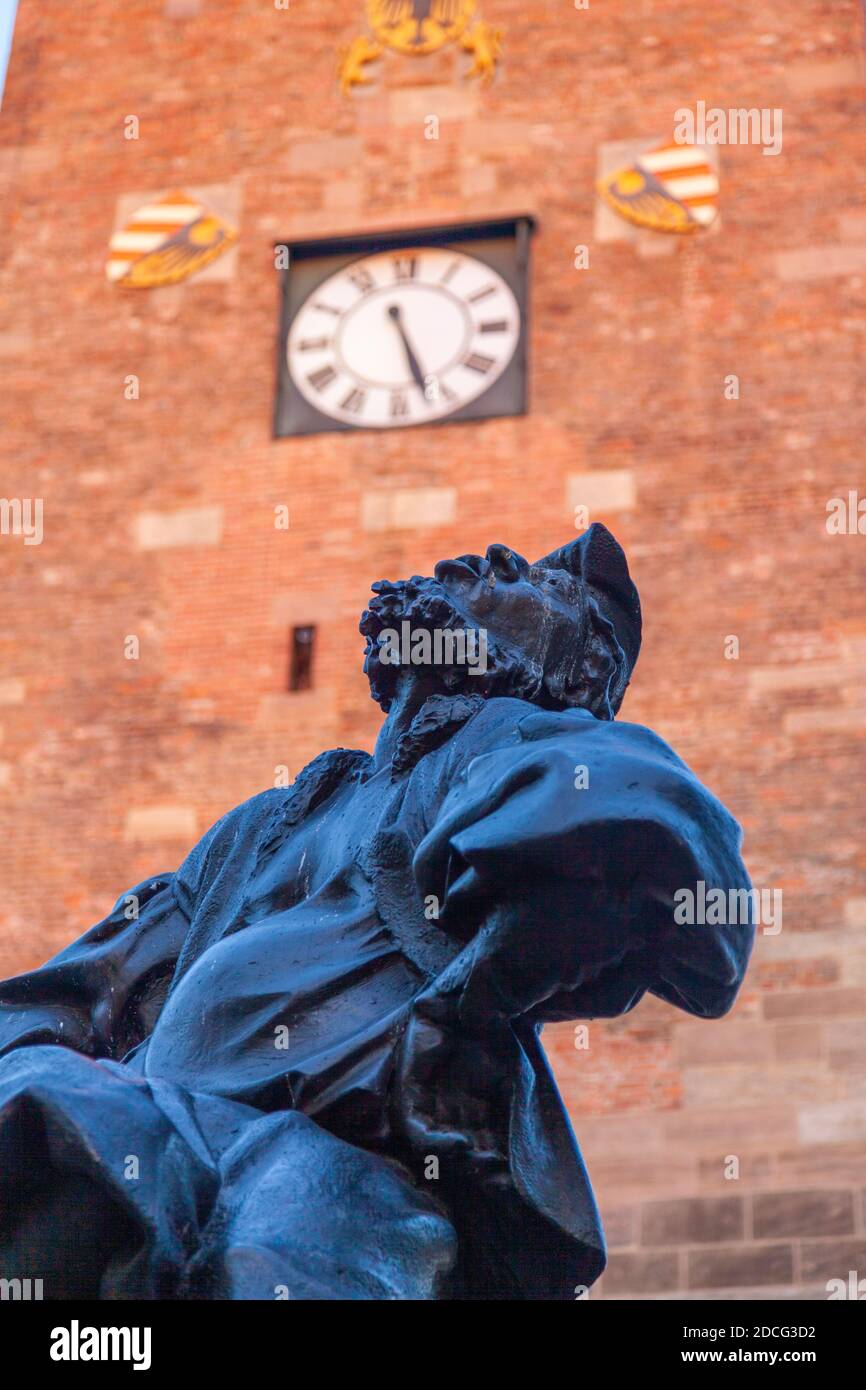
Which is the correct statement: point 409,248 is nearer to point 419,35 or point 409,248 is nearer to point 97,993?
point 419,35

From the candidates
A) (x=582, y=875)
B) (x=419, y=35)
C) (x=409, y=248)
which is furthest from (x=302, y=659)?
(x=582, y=875)

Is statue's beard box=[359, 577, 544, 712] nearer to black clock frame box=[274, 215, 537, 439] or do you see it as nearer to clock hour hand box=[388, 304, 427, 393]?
black clock frame box=[274, 215, 537, 439]

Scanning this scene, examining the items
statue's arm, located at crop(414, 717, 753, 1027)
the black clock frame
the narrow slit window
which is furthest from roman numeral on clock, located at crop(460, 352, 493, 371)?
statue's arm, located at crop(414, 717, 753, 1027)

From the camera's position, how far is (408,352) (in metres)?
14.3

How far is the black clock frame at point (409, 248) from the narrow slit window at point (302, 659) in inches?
41.7

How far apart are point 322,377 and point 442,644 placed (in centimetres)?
1127

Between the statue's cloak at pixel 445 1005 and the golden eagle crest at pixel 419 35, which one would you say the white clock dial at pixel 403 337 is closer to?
the golden eagle crest at pixel 419 35

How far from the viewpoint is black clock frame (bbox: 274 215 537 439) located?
46.0ft

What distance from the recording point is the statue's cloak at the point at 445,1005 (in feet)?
8.51

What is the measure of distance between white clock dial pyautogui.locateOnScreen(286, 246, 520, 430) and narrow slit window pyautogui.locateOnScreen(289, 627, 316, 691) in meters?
1.10

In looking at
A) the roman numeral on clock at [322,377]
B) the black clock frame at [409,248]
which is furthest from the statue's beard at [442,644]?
the roman numeral on clock at [322,377]
